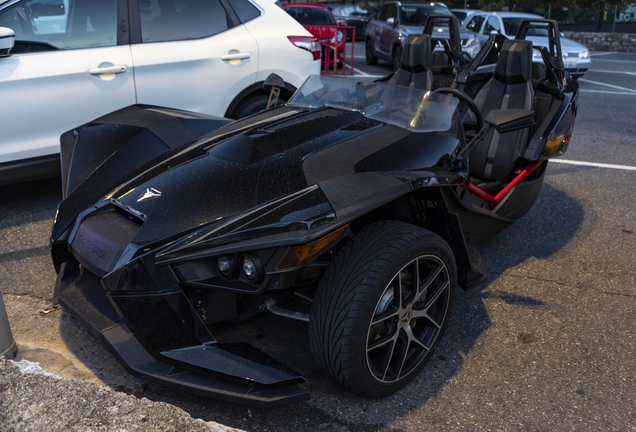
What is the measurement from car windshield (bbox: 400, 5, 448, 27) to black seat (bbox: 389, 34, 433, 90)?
903 cm

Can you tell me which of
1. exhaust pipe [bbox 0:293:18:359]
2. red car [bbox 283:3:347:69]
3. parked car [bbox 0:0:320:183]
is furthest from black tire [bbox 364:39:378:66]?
exhaust pipe [bbox 0:293:18:359]

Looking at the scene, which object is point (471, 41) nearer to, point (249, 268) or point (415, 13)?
point (415, 13)

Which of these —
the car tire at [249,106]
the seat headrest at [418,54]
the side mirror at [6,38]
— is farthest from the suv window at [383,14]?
the side mirror at [6,38]

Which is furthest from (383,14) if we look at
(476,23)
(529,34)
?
(529,34)

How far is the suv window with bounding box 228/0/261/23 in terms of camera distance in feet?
16.3

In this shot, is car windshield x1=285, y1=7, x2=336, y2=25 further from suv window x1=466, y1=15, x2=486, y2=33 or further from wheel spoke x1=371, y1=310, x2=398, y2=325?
wheel spoke x1=371, y1=310, x2=398, y2=325

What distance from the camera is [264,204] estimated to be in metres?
2.28

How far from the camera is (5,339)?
2.50 metres

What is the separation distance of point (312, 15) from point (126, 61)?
1181cm

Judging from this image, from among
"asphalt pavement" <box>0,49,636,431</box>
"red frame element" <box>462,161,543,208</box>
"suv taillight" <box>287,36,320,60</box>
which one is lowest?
"asphalt pavement" <box>0,49,636,431</box>

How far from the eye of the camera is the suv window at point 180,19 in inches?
180

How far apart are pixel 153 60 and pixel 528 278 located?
11.0ft

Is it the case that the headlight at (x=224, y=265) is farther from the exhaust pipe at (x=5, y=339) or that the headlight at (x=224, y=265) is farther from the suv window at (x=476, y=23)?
the suv window at (x=476, y=23)

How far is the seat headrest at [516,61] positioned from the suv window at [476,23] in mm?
10096
